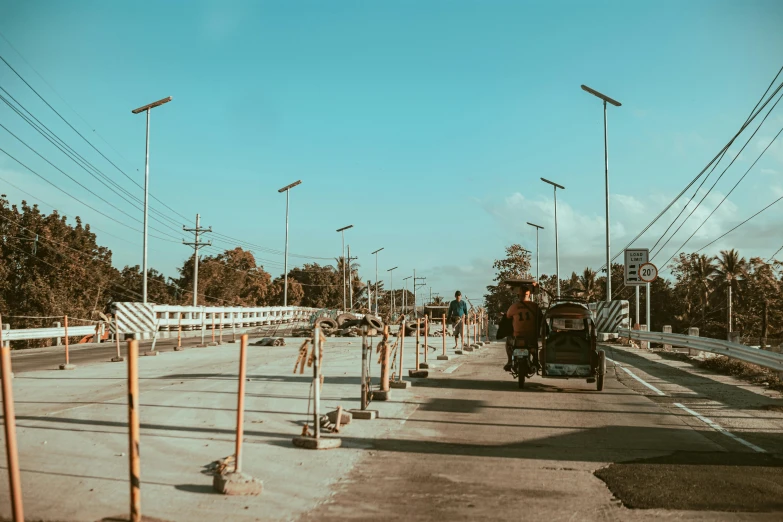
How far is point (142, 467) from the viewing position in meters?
7.01

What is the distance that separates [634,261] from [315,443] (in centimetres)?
2486

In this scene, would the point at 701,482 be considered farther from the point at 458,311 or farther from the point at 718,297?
the point at 718,297

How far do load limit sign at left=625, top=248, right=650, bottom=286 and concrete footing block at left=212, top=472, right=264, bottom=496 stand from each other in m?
25.8

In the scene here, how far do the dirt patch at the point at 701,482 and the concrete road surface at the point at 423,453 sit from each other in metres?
0.03

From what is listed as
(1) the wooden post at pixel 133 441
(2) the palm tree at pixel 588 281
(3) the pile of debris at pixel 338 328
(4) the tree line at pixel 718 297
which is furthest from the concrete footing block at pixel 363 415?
(2) the palm tree at pixel 588 281

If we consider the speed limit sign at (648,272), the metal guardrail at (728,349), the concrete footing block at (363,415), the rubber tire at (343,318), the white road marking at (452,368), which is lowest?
the white road marking at (452,368)

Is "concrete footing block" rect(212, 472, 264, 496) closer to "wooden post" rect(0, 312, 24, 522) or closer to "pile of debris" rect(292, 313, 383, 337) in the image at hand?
"wooden post" rect(0, 312, 24, 522)

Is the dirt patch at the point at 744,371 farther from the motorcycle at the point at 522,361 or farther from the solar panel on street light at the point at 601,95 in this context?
the solar panel on street light at the point at 601,95

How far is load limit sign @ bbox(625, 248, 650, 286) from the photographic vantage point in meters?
29.8

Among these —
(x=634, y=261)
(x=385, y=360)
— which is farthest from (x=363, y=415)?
(x=634, y=261)

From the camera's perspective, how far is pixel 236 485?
605 cm

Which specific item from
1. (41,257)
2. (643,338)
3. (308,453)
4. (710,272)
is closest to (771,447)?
(308,453)

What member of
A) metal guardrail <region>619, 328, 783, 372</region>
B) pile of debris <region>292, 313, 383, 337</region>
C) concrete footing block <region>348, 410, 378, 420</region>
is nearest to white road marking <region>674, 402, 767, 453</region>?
metal guardrail <region>619, 328, 783, 372</region>

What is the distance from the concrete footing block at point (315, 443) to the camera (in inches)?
316
